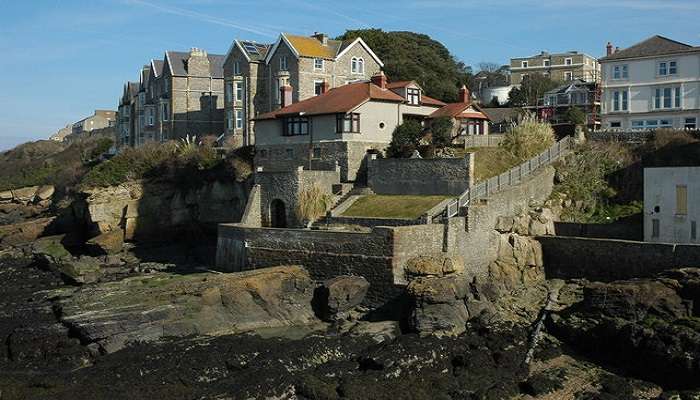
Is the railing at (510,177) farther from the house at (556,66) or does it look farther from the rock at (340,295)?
the house at (556,66)

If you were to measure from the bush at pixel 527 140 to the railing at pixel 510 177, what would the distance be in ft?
1.96

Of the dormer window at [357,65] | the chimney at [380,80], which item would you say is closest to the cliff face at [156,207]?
the chimney at [380,80]

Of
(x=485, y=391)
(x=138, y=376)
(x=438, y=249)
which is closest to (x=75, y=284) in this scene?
(x=138, y=376)

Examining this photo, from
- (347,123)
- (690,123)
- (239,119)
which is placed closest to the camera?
(347,123)

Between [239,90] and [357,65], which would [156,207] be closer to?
[239,90]

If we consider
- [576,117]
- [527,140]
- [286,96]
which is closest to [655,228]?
[527,140]

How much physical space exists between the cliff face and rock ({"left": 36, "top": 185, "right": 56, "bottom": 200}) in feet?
47.5

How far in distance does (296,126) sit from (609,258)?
1651 centimetres

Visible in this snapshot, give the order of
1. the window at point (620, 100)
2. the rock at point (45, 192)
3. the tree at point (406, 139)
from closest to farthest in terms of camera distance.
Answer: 1. the tree at point (406, 139)
2. the window at point (620, 100)
3. the rock at point (45, 192)

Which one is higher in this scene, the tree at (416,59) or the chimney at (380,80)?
the tree at (416,59)

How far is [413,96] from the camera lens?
38.3 meters

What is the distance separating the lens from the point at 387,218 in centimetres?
2947

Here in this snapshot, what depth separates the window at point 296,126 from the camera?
3722 cm

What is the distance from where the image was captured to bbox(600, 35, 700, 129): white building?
3878 cm
